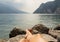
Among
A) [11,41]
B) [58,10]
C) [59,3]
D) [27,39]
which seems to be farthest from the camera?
[59,3]

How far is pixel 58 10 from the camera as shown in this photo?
124m

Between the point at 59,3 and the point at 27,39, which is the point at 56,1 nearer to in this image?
the point at 59,3

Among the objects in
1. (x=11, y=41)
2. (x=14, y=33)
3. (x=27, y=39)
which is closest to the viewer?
(x=27, y=39)

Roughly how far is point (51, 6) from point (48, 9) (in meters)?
4.41

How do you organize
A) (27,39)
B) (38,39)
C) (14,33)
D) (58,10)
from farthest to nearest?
(58,10) < (14,33) < (27,39) < (38,39)

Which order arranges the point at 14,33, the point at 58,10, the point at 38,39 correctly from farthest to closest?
the point at 58,10, the point at 14,33, the point at 38,39

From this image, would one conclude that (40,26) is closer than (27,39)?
No

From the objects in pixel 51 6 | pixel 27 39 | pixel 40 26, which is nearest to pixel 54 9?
pixel 51 6

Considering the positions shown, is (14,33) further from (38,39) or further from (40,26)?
(38,39)

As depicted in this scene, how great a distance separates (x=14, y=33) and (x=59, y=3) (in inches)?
4854

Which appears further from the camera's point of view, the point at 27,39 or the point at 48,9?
the point at 48,9

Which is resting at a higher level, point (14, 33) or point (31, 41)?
point (31, 41)

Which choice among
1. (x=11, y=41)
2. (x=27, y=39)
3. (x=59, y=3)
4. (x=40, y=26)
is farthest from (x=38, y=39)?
(x=59, y=3)

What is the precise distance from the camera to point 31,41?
6.88ft
